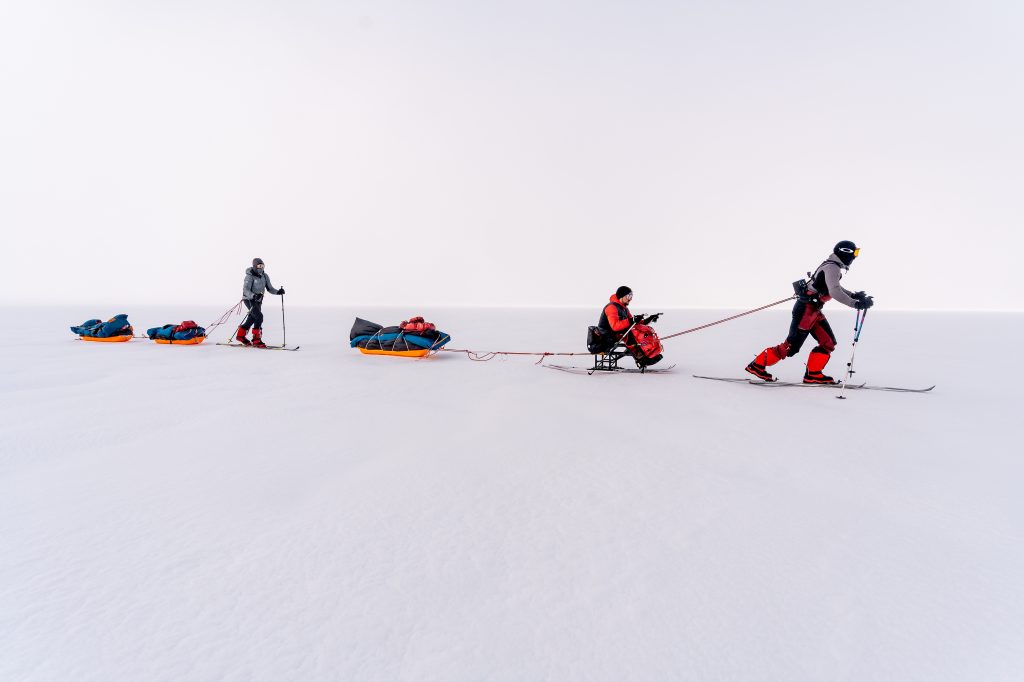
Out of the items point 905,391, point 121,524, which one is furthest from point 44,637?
point 905,391

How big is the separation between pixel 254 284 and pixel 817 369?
9819 mm

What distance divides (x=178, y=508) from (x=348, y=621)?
1.47m

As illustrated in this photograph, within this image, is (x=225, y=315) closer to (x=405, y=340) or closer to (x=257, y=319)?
(x=257, y=319)

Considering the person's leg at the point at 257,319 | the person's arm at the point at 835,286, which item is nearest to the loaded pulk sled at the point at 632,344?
the person's arm at the point at 835,286

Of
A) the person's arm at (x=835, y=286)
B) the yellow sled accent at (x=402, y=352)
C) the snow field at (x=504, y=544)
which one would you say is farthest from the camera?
the yellow sled accent at (x=402, y=352)

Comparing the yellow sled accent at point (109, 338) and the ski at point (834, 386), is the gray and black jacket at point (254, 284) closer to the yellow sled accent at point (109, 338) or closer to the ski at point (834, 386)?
the yellow sled accent at point (109, 338)

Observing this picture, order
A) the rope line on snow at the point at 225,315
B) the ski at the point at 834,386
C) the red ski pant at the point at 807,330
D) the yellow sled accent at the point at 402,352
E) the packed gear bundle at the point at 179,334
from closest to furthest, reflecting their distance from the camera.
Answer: the ski at the point at 834,386, the red ski pant at the point at 807,330, the yellow sled accent at the point at 402,352, the rope line on snow at the point at 225,315, the packed gear bundle at the point at 179,334

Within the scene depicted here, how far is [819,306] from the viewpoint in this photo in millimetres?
6176

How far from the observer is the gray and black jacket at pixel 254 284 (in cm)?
941

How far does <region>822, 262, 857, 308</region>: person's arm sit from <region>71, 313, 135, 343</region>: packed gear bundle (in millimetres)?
12881

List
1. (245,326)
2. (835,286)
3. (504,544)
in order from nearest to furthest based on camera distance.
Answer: (504,544) → (835,286) → (245,326)

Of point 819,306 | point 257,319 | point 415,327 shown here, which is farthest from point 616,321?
point 257,319

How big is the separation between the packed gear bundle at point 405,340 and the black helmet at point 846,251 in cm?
584

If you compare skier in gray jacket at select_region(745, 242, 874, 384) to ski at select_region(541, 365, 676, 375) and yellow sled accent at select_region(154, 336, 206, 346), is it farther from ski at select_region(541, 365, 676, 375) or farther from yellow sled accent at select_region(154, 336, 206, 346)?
yellow sled accent at select_region(154, 336, 206, 346)
